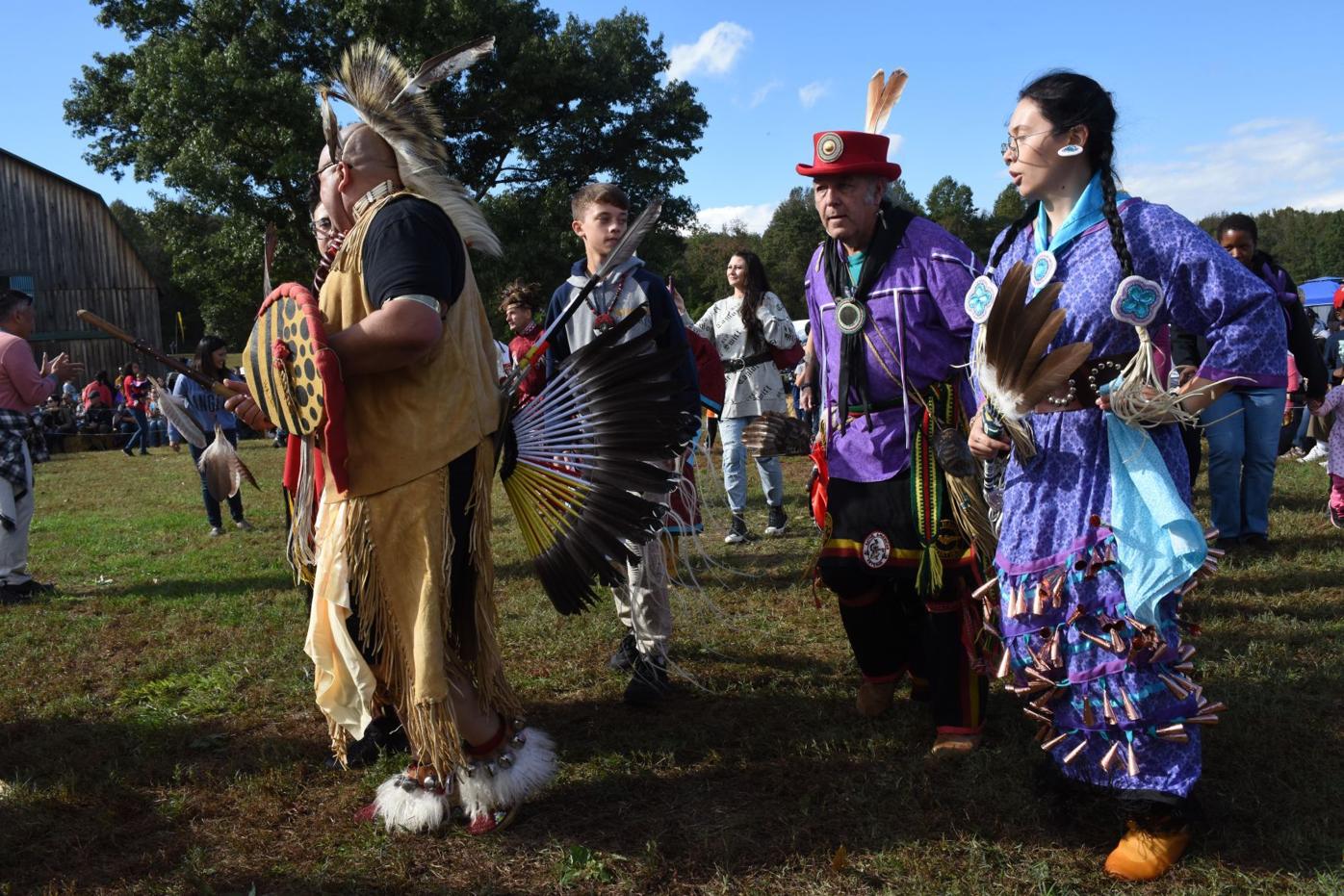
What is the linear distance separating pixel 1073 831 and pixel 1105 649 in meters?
0.64

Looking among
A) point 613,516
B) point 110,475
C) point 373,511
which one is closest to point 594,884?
point 613,516

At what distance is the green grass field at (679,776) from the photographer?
2582 mm

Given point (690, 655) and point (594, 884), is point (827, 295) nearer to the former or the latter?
point (690, 655)

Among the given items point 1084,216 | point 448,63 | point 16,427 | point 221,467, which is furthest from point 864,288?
point 16,427

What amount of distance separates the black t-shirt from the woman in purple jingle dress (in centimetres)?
150

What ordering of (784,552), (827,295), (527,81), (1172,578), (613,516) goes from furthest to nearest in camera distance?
(527,81)
(784,552)
(827,295)
(613,516)
(1172,578)

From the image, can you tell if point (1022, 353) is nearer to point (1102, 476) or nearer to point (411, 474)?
point (1102, 476)

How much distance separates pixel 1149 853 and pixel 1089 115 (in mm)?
1917

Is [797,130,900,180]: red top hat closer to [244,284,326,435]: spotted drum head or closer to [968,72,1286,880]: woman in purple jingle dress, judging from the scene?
[968,72,1286,880]: woman in purple jingle dress

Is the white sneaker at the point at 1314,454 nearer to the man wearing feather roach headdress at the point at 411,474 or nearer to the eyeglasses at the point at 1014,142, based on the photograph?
the eyeglasses at the point at 1014,142

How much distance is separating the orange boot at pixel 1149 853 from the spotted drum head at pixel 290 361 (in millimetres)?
2335

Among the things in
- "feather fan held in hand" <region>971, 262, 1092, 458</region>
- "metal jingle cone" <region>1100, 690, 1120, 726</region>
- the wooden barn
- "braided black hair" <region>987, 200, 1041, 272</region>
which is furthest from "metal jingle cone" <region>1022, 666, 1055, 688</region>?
the wooden barn

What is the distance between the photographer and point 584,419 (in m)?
2.84

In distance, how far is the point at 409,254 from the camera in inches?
→ 95.0
